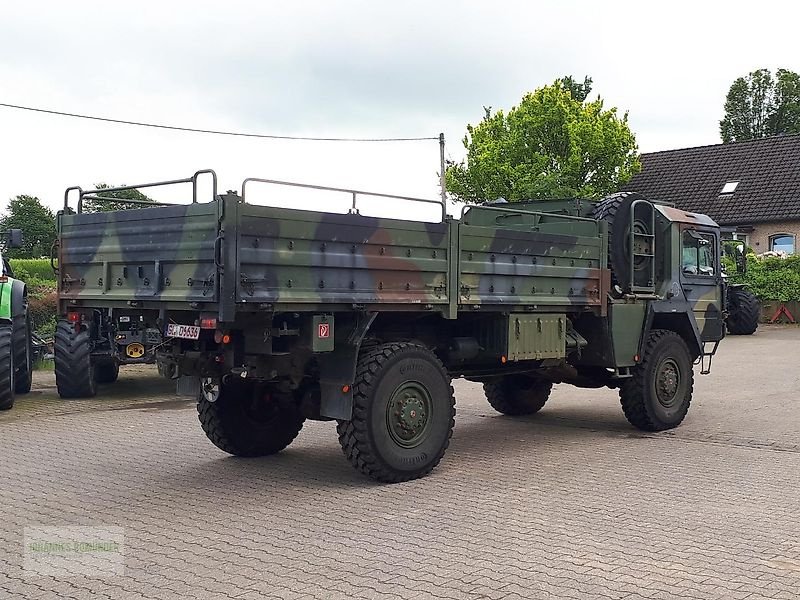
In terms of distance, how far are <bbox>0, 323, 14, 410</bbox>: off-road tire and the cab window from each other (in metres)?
7.98

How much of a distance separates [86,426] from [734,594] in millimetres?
7935

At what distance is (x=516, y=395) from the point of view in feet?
37.4

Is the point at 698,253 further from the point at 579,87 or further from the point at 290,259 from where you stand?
the point at 579,87

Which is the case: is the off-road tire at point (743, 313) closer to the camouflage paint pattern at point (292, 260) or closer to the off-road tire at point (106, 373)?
the off-road tire at point (106, 373)

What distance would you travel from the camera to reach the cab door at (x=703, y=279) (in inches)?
422

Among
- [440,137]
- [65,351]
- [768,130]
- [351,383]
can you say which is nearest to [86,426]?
[65,351]

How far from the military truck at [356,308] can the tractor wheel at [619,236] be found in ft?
0.05

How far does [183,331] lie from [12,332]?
19.7 ft

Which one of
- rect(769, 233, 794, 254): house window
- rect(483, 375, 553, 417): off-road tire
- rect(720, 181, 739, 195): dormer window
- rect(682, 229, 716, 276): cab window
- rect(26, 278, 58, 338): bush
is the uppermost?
rect(720, 181, 739, 195): dormer window

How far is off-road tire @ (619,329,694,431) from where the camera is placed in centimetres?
1002

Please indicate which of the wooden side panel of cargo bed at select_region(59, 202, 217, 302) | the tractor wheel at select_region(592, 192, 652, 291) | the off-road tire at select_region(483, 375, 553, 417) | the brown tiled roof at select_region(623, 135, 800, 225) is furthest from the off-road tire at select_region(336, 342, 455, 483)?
the brown tiled roof at select_region(623, 135, 800, 225)

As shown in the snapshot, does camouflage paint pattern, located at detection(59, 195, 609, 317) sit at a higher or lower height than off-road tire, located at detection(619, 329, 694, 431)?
higher

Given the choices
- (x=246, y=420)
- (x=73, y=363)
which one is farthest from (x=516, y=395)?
(x=73, y=363)

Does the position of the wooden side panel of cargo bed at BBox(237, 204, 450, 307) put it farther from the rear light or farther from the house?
the house
